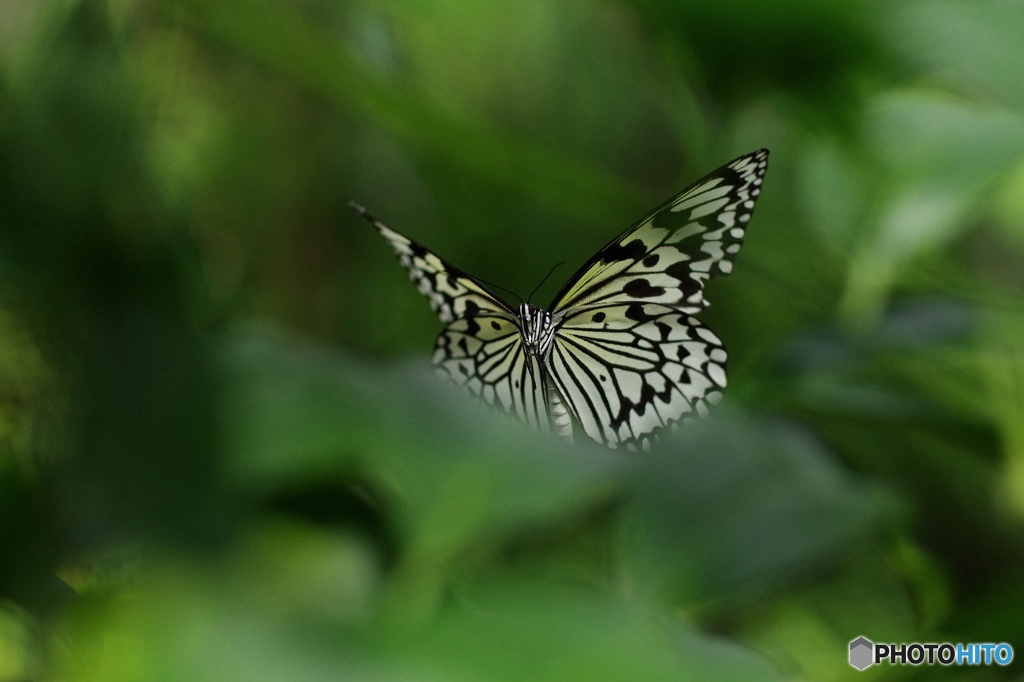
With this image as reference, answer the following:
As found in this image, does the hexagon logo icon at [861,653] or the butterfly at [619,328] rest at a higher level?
the butterfly at [619,328]

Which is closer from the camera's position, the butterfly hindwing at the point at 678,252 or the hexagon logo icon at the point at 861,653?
the butterfly hindwing at the point at 678,252

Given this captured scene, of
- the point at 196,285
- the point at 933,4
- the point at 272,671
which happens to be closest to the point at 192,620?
the point at 272,671

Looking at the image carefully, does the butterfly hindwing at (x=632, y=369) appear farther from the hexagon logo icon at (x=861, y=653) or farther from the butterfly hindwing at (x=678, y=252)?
the hexagon logo icon at (x=861, y=653)

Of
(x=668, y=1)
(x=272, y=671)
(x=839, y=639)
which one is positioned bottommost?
(x=272, y=671)

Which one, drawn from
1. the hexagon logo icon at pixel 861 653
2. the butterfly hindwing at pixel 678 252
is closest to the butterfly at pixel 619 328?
the butterfly hindwing at pixel 678 252

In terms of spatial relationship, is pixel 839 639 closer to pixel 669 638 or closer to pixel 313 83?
pixel 669 638

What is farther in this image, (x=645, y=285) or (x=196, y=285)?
(x=196, y=285)

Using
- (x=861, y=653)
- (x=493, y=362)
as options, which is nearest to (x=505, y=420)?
Result: (x=493, y=362)
